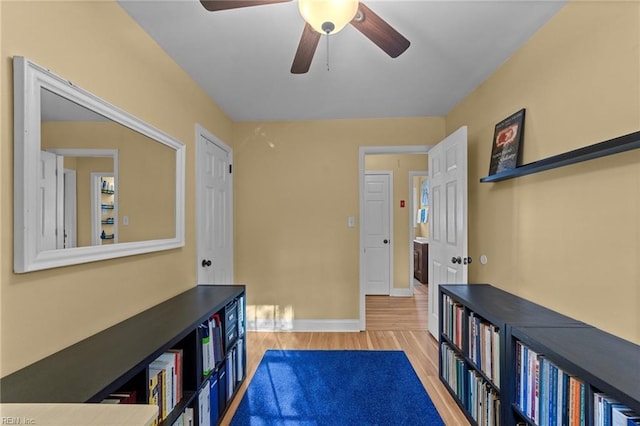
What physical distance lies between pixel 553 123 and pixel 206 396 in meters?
2.59

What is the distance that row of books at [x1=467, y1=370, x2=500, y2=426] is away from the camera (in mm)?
1646

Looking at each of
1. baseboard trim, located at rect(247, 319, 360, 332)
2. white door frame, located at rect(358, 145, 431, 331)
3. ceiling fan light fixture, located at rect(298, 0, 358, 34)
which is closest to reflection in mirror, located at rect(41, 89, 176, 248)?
ceiling fan light fixture, located at rect(298, 0, 358, 34)

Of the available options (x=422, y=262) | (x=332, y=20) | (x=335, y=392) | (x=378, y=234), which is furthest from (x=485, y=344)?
(x=422, y=262)

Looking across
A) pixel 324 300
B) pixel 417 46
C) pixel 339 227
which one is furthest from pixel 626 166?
pixel 324 300

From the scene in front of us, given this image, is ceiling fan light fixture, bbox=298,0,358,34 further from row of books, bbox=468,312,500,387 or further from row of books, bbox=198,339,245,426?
row of books, bbox=198,339,245,426

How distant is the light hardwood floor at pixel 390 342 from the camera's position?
212 cm

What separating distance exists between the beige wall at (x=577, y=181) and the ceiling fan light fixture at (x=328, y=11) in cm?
126

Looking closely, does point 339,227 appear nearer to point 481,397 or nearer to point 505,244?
point 505,244

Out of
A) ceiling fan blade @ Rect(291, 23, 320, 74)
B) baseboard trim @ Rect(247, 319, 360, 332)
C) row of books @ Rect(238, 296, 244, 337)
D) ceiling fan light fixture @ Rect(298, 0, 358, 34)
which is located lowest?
baseboard trim @ Rect(247, 319, 360, 332)

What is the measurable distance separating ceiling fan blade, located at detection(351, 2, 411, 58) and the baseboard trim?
2.77m

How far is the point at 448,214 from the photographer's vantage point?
2.74 metres

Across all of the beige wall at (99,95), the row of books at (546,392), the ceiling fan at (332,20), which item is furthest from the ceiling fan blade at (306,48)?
the row of books at (546,392)

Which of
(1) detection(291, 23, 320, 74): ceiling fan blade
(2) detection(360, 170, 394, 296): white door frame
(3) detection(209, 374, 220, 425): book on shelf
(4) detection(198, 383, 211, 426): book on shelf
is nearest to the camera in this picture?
(1) detection(291, 23, 320, 74): ceiling fan blade

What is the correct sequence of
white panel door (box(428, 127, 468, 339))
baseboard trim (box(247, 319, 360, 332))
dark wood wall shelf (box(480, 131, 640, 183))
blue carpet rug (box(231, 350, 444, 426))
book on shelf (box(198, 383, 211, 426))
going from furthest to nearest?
baseboard trim (box(247, 319, 360, 332)) < white panel door (box(428, 127, 468, 339)) < blue carpet rug (box(231, 350, 444, 426)) < book on shelf (box(198, 383, 211, 426)) < dark wood wall shelf (box(480, 131, 640, 183))
